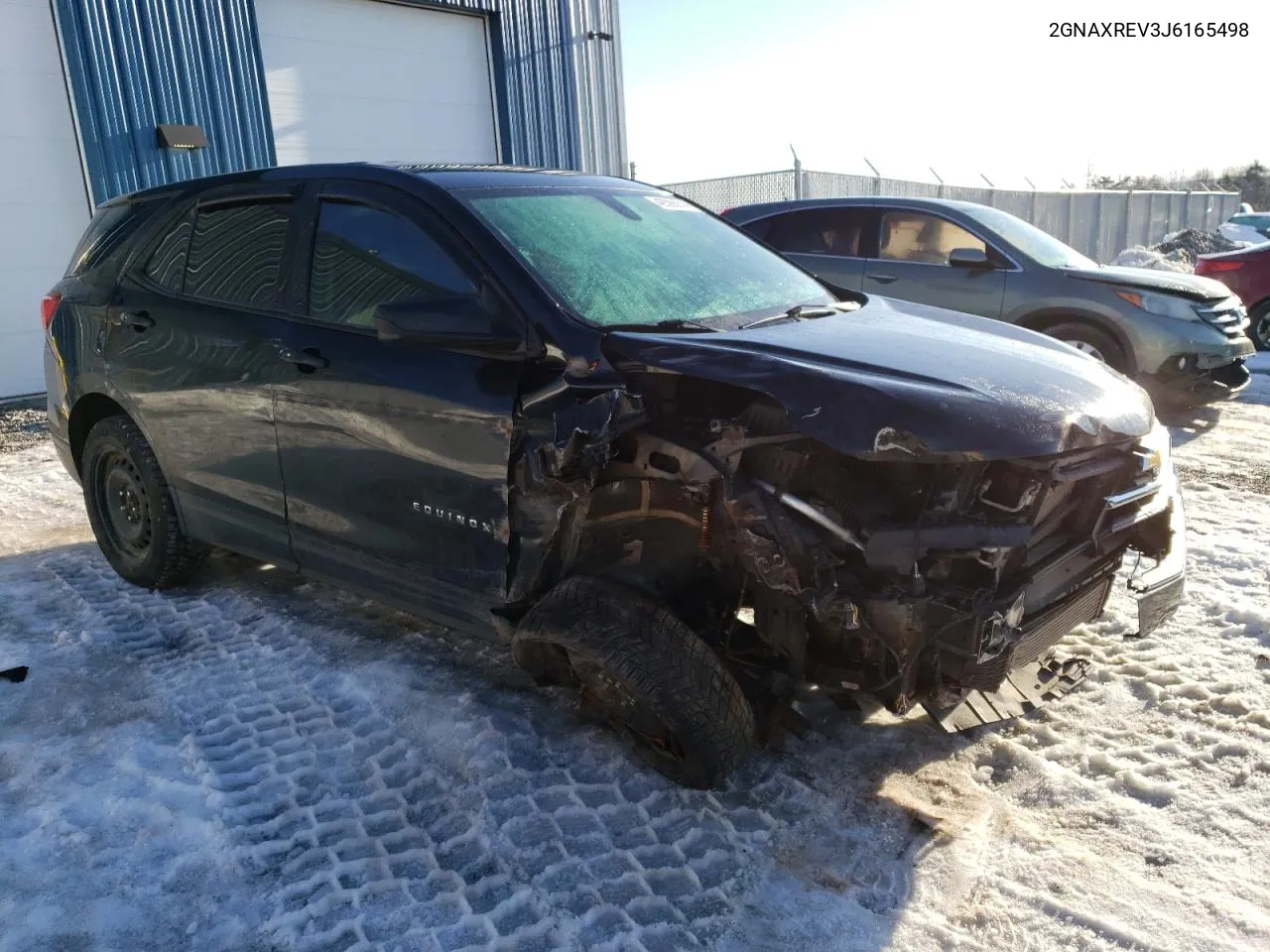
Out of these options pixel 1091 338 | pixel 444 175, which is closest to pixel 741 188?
pixel 1091 338

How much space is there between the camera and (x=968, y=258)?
7.07 meters

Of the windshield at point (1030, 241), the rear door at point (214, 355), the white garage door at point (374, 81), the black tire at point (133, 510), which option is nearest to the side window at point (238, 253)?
the rear door at point (214, 355)

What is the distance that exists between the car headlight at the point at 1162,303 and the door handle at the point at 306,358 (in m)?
6.10

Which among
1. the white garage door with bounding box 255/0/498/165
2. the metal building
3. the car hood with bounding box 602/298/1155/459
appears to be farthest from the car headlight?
the metal building

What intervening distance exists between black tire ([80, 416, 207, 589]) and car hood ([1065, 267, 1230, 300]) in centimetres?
637

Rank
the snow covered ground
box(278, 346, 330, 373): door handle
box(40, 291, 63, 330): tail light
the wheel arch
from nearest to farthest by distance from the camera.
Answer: the snow covered ground < box(278, 346, 330, 373): door handle < the wheel arch < box(40, 291, 63, 330): tail light

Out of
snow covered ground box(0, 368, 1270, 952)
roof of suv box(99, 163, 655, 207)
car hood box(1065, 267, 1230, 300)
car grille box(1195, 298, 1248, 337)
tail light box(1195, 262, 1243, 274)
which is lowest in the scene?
snow covered ground box(0, 368, 1270, 952)

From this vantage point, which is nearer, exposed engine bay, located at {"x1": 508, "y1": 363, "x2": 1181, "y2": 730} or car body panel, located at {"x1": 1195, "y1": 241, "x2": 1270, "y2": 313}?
exposed engine bay, located at {"x1": 508, "y1": 363, "x2": 1181, "y2": 730}

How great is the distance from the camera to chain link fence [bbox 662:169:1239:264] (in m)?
16.3

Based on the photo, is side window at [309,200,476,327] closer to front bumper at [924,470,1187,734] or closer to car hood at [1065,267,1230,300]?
front bumper at [924,470,1187,734]

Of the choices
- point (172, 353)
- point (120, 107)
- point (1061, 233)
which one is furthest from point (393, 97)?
point (1061, 233)

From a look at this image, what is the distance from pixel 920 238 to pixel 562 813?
6.22m

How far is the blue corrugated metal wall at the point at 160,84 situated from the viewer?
9.21 meters

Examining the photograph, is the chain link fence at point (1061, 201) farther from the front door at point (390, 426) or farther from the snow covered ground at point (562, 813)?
the snow covered ground at point (562, 813)
